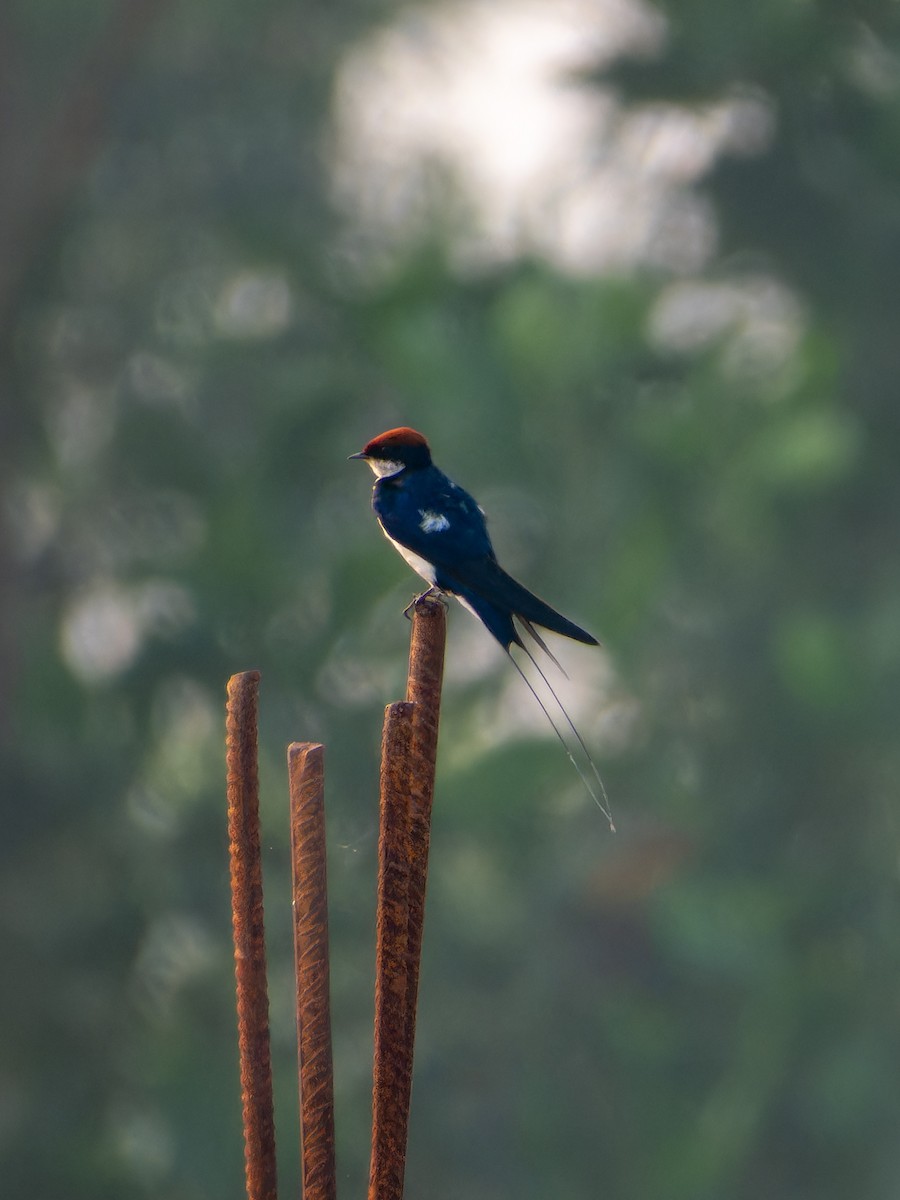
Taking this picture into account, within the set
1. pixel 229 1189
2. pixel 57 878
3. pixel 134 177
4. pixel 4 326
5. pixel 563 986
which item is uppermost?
pixel 134 177

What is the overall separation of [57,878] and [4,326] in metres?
4.02

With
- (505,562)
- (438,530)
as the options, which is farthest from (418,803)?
(505,562)

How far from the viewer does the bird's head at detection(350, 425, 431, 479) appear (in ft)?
9.09

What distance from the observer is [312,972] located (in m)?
1.25

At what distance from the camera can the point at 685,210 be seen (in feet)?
39.6

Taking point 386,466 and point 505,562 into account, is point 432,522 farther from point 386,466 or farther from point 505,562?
point 505,562

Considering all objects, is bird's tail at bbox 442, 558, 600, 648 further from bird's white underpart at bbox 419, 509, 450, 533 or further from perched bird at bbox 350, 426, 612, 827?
bird's white underpart at bbox 419, 509, 450, 533

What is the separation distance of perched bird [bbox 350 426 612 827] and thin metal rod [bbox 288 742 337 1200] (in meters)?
0.87

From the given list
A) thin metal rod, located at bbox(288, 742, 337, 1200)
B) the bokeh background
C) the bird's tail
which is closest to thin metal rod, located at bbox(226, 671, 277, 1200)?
thin metal rod, located at bbox(288, 742, 337, 1200)

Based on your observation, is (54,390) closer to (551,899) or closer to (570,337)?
(570,337)

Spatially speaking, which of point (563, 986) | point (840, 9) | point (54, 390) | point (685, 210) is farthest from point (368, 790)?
point (840, 9)

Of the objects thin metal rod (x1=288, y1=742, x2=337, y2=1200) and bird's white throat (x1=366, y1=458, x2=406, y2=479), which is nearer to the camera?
thin metal rod (x1=288, y1=742, x2=337, y2=1200)

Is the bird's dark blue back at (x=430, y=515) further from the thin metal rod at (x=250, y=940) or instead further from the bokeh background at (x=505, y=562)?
the bokeh background at (x=505, y=562)

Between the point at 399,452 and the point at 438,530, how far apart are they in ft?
0.78
